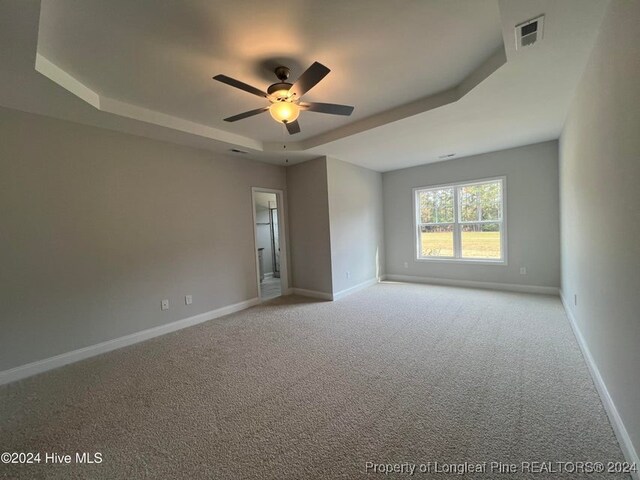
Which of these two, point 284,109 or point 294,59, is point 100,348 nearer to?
point 284,109

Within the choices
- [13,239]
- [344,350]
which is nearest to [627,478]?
[344,350]

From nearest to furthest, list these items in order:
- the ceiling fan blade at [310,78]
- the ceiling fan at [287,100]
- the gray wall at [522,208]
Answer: the ceiling fan blade at [310,78], the ceiling fan at [287,100], the gray wall at [522,208]

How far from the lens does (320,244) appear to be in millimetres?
4902

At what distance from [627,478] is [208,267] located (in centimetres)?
432

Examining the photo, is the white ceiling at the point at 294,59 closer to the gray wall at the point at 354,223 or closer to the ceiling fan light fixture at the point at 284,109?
the ceiling fan light fixture at the point at 284,109

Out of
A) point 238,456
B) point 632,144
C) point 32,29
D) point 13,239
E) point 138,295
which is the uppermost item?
point 32,29

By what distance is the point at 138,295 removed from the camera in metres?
3.34

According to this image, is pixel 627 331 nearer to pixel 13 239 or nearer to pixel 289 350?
pixel 289 350

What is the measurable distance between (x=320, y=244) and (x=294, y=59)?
3.12 meters

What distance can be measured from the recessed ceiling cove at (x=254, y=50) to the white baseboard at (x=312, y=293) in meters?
3.18

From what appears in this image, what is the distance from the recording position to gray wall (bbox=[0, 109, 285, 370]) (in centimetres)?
257

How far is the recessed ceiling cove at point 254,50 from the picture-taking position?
66.9 inches

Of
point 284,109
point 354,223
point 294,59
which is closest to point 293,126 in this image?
point 284,109

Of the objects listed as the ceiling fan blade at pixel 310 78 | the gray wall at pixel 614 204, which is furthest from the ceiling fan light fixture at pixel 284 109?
the gray wall at pixel 614 204
